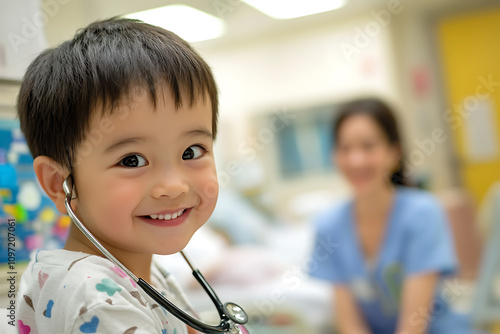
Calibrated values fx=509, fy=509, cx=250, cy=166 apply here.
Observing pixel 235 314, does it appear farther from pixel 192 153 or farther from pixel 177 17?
pixel 177 17

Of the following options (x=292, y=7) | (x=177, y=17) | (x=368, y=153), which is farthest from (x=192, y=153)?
(x=292, y=7)

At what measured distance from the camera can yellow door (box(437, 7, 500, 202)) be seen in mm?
3227

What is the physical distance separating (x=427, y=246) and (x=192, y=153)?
1.22 meters

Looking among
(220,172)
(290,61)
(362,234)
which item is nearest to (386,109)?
(362,234)

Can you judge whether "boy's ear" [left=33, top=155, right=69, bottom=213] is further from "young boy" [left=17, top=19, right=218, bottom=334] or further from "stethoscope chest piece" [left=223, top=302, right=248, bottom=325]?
"stethoscope chest piece" [left=223, top=302, right=248, bottom=325]

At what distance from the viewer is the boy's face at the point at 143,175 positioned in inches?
18.0

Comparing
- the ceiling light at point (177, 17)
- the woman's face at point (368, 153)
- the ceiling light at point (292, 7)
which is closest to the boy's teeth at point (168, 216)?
the ceiling light at point (177, 17)

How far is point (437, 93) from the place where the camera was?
3303 millimetres

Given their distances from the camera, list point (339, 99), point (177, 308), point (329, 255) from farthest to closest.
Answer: point (339, 99), point (329, 255), point (177, 308)

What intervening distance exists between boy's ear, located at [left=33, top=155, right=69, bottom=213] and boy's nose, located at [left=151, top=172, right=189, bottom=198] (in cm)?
11

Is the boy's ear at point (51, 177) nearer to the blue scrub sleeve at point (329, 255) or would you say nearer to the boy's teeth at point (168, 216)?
the boy's teeth at point (168, 216)

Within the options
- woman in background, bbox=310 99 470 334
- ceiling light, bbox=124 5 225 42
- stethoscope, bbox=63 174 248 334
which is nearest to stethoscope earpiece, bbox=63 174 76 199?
stethoscope, bbox=63 174 248 334

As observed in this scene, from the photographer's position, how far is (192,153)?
504mm

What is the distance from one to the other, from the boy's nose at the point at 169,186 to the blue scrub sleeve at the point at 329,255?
1241mm
